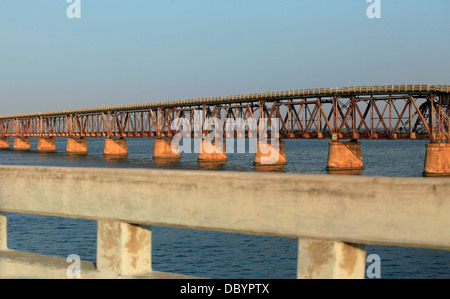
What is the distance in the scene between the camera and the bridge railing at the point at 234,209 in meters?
6.90

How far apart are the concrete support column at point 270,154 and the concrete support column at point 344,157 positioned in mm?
12270

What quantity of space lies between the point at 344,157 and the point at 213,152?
31.1 metres

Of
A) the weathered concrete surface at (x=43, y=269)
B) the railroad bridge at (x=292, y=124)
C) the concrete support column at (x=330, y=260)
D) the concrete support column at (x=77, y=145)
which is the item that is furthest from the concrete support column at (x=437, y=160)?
the concrete support column at (x=77, y=145)

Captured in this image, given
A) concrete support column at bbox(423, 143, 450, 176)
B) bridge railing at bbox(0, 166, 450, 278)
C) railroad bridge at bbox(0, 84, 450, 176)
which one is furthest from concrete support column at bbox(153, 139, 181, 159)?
bridge railing at bbox(0, 166, 450, 278)

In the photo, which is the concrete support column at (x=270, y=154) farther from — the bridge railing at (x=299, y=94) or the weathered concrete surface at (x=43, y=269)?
the weathered concrete surface at (x=43, y=269)

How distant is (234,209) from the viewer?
793 centimetres

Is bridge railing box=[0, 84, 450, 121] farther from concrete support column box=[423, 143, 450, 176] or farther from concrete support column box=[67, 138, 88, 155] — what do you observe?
concrete support column box=[67, 138, 88, 155]

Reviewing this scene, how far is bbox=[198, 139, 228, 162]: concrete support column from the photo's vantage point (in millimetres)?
101812

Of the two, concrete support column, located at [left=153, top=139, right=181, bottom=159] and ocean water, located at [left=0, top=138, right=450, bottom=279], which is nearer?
ocean water, located at [left=0, top=138, right=450, bottom=279]

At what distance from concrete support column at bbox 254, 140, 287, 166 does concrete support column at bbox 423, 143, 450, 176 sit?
27.9 meters

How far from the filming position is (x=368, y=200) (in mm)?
7078

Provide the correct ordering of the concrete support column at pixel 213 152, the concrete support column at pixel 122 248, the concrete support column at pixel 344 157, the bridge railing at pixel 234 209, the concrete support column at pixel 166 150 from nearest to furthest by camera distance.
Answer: the bridge railing at pixel 234 209 → the concrete support column at pixel 122 248 → the concrete support column at pixel 344 157 → the concrete support column at pixel 213 152 → the concrete support column at pixel 166 150

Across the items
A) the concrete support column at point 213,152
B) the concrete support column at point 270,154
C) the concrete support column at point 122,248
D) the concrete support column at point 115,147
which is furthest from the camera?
the concrete support column at point 115,147
